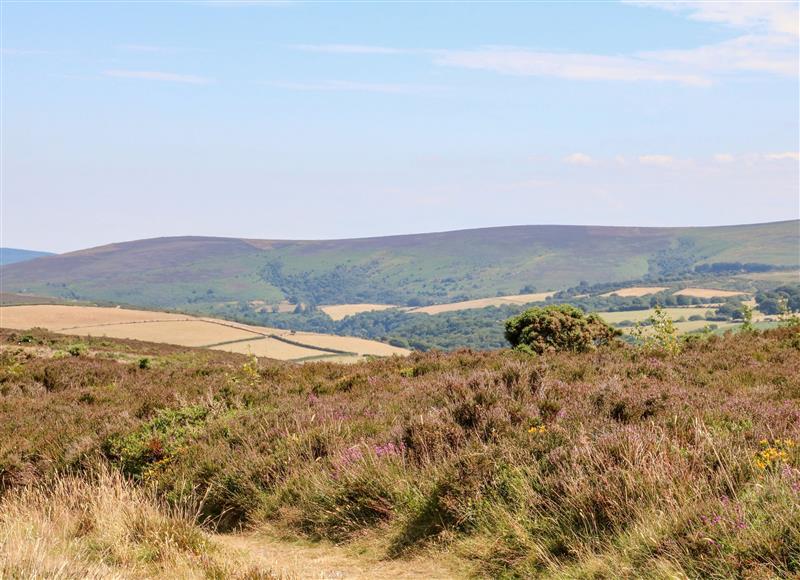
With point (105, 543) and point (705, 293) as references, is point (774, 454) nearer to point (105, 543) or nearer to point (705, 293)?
point (105, 543)

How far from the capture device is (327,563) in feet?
23.0

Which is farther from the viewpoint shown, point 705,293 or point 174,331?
point 705,293

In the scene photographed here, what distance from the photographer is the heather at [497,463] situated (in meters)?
5.60

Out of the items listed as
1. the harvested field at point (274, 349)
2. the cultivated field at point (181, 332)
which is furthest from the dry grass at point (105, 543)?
the harvested field at point (274, 349)

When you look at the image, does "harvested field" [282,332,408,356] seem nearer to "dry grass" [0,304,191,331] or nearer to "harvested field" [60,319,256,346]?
"harvested field" [60,319,256,346]

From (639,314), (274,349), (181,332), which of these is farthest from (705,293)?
(181,332)

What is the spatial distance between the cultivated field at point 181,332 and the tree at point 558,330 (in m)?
39.4

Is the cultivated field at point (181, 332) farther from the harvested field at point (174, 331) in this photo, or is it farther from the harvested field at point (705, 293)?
the harvested field at point (705, 293)

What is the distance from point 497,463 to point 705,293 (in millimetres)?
192826

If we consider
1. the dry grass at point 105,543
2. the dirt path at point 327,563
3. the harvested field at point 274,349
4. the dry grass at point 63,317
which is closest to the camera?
the dry grass at point 105,543

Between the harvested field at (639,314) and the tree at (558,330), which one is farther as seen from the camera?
the harvested field at (639,314)

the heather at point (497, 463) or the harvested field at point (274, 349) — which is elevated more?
the heather at point (497, 463)

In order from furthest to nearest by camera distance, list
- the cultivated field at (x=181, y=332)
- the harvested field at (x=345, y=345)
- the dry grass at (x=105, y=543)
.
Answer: the harvested field at (x=345, y=345), the cultivated field at (x=181, y=332), the dry grass at (x=105, y=543)

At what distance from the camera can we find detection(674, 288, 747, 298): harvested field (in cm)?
17938
